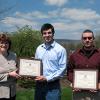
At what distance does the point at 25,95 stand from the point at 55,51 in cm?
567

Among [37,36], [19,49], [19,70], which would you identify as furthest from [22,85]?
[19,70]

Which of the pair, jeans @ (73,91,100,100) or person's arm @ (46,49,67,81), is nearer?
person's arm @ (46,49,67,81)

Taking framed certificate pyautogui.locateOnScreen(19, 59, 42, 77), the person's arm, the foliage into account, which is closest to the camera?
the person's arm

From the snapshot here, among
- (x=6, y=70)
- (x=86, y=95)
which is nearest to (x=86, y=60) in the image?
(x=86, y=95)

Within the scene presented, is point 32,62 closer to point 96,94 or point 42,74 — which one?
point 42,74

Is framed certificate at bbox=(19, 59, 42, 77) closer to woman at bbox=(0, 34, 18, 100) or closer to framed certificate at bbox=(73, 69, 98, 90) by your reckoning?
woman at bbox=(0, 34, 18, 100)

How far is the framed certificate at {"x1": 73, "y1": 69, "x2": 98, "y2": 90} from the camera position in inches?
254

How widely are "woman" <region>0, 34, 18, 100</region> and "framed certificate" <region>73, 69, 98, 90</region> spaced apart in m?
1.06

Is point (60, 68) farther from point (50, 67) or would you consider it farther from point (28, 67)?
point (28, 67)

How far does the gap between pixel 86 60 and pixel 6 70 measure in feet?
4.50

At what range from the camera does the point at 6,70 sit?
250 inches

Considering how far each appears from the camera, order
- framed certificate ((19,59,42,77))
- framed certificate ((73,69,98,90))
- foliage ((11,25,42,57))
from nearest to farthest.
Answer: framed certificate ((73,69,98,90))
framed certificate ((19,59,42,77))
foliage ((11,25,42,57))

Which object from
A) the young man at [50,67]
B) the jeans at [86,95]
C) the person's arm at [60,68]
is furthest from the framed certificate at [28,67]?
the jeans at [86,95]

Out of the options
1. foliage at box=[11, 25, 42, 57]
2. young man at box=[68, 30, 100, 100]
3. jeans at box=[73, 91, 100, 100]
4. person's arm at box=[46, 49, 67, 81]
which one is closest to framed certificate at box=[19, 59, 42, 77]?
person's arm at box=[46, 49, 67, 81]
